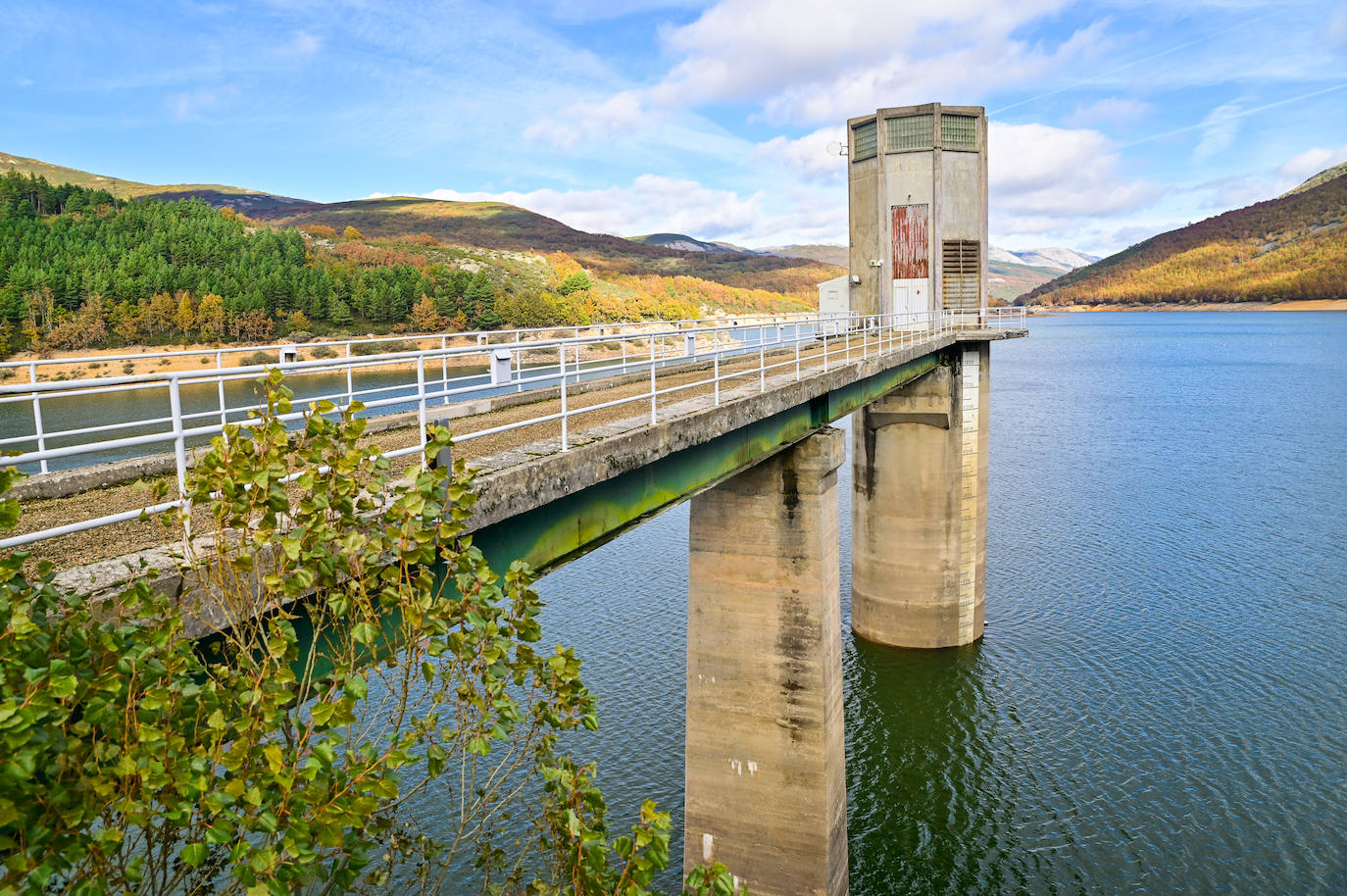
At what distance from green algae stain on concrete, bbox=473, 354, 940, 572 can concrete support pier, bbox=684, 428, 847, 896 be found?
0.93m

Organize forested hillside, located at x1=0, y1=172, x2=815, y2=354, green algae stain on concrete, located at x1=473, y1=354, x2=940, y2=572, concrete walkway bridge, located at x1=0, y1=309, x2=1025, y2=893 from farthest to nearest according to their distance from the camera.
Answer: forested hillside, located at x1=0, y1=172, x2=815, y2=354
green algae stain on concrete, located at x1=473, y1=354, x2=940, y2=572
concrete walkway bridge, located at x1=0, y1=309, x2=1025, y2=893

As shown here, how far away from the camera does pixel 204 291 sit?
3182 inches

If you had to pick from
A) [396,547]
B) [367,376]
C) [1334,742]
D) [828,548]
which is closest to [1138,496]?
[1334,742]

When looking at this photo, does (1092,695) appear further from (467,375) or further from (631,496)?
(467,375)

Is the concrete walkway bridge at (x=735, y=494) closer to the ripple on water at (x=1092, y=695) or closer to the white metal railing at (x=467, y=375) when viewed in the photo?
the white metal railing at (x=467, y=375)

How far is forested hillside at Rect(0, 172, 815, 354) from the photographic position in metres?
72.6

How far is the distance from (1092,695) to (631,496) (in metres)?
15.6

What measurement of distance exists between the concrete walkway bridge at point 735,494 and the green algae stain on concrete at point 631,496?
0.03 m

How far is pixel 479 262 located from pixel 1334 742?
15319cm

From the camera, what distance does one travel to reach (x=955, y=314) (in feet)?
84.4

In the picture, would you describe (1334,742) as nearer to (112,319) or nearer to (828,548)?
(828,548)

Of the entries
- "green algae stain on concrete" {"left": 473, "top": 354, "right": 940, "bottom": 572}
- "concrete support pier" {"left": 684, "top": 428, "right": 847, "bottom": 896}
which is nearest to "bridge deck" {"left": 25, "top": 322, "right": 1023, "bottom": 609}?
"green algae stain on concrete" {"left": 473, "top": 354, "right": 940, "bottom": 572}

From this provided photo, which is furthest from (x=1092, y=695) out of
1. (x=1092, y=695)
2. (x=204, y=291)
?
(x=204, y=291)

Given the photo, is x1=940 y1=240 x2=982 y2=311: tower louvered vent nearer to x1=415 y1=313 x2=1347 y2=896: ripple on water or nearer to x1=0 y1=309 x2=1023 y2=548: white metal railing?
x1=0 y1=309 x2=1023 y2=548: white metal railing
